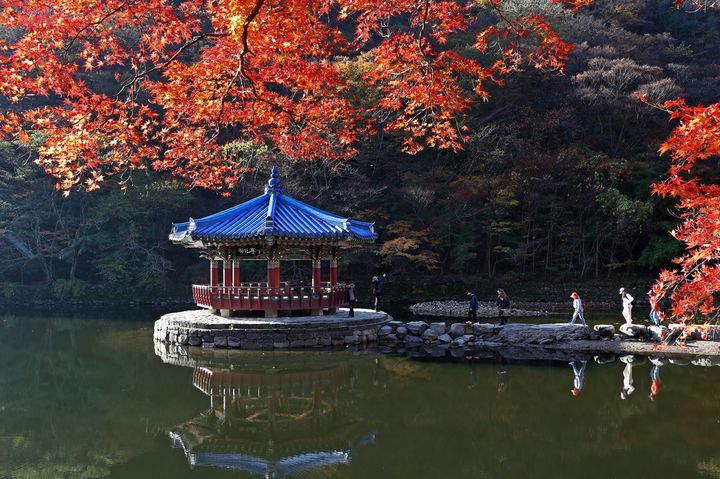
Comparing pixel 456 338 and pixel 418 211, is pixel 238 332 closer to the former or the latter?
pixel 456 338

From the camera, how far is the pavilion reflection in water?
290 inches

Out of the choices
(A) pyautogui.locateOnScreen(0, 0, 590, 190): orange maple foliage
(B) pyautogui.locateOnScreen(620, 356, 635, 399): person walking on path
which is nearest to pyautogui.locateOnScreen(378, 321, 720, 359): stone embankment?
(B) pyautogui.locateOnScreen(620, 356, 635, 399): person walking on path

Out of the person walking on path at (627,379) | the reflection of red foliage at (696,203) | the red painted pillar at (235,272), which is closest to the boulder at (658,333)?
the person walking on path at (627,379)

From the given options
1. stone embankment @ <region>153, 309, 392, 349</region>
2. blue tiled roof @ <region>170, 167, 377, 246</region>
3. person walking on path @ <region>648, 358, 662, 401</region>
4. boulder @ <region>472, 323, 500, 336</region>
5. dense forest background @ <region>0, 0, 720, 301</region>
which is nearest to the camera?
person walking on path @ <region>648, 358, 662, 401</region>

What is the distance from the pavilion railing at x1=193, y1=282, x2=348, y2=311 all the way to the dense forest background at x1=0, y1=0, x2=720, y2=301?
10182 mm

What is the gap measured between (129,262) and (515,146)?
769 inches

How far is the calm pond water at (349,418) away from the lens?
23.5ft

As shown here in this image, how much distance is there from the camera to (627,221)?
26250 millimetres

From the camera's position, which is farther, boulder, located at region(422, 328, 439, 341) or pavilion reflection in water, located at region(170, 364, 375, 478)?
boulder, located at region(422, 328, 439, 341)

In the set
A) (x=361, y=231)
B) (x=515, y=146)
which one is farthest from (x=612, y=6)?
(x=361, y=231)

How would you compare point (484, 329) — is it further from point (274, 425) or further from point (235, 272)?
point (274, 425)

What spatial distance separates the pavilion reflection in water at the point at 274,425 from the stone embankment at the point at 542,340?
3.87 metres

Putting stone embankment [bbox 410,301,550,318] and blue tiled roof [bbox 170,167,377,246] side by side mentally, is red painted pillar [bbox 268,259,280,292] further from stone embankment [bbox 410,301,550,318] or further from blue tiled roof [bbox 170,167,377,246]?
stone embankment [bbox 410,301,550,318]

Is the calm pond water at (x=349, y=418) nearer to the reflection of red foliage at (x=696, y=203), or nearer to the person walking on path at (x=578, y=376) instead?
the person walking on path at (x=578, y=376)
